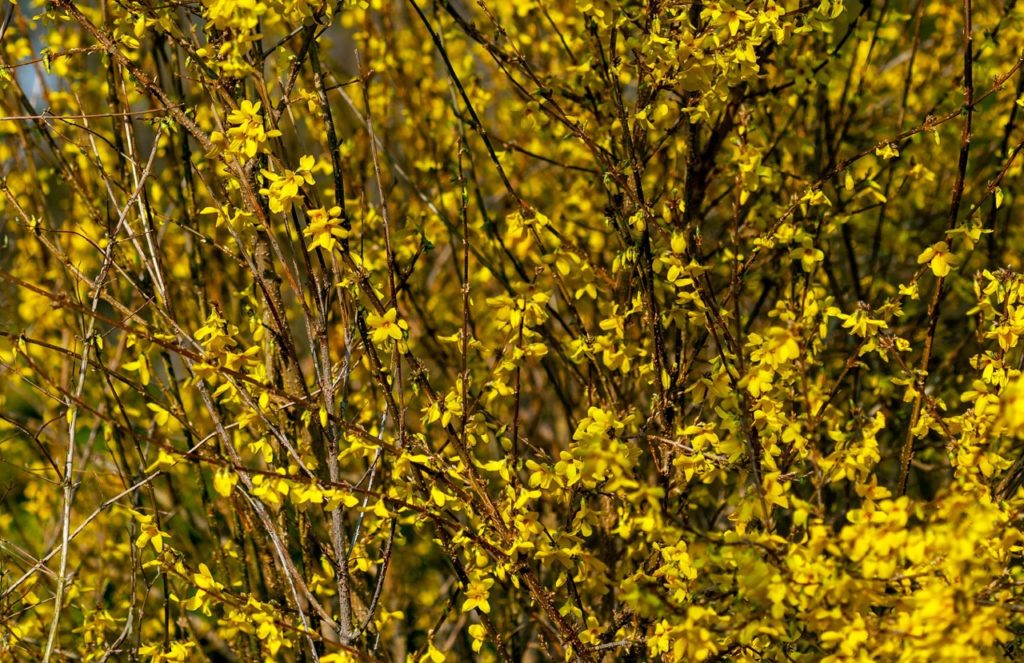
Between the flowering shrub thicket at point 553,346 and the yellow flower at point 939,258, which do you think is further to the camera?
the yellow flower at point 939,258

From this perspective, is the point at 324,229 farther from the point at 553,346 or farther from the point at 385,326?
the point at 553,346

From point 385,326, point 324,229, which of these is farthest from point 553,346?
point 324,229

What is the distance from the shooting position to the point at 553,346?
3129 mm

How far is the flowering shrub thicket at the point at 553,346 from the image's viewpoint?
2006 mm

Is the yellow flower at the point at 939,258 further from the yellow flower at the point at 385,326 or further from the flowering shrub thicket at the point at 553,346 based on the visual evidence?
the yellow flower at the point at 385,326

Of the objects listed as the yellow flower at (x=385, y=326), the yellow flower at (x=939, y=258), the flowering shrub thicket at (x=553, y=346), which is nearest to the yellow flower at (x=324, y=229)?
the flowering shrub thicket at (x=553, y=346)

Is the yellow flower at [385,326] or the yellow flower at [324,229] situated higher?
the yellow flower at [324,229]

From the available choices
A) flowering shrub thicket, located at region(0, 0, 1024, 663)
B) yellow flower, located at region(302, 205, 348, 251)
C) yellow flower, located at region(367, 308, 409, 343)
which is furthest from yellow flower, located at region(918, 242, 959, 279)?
yellow flower, located at region(302, 205, 348, 251)

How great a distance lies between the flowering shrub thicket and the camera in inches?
79.0

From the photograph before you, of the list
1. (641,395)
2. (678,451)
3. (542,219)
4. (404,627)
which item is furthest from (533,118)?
(404,627)

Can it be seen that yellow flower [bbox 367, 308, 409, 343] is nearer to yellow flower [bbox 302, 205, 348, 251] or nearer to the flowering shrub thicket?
the flowering shrub thicket

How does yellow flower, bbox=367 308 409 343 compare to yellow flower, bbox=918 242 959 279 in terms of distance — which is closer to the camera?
yellow flower, bbox=367 308 409 343

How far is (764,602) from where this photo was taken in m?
1.86

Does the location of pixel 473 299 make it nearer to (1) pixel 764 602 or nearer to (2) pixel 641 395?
(2) pixel 641 395
